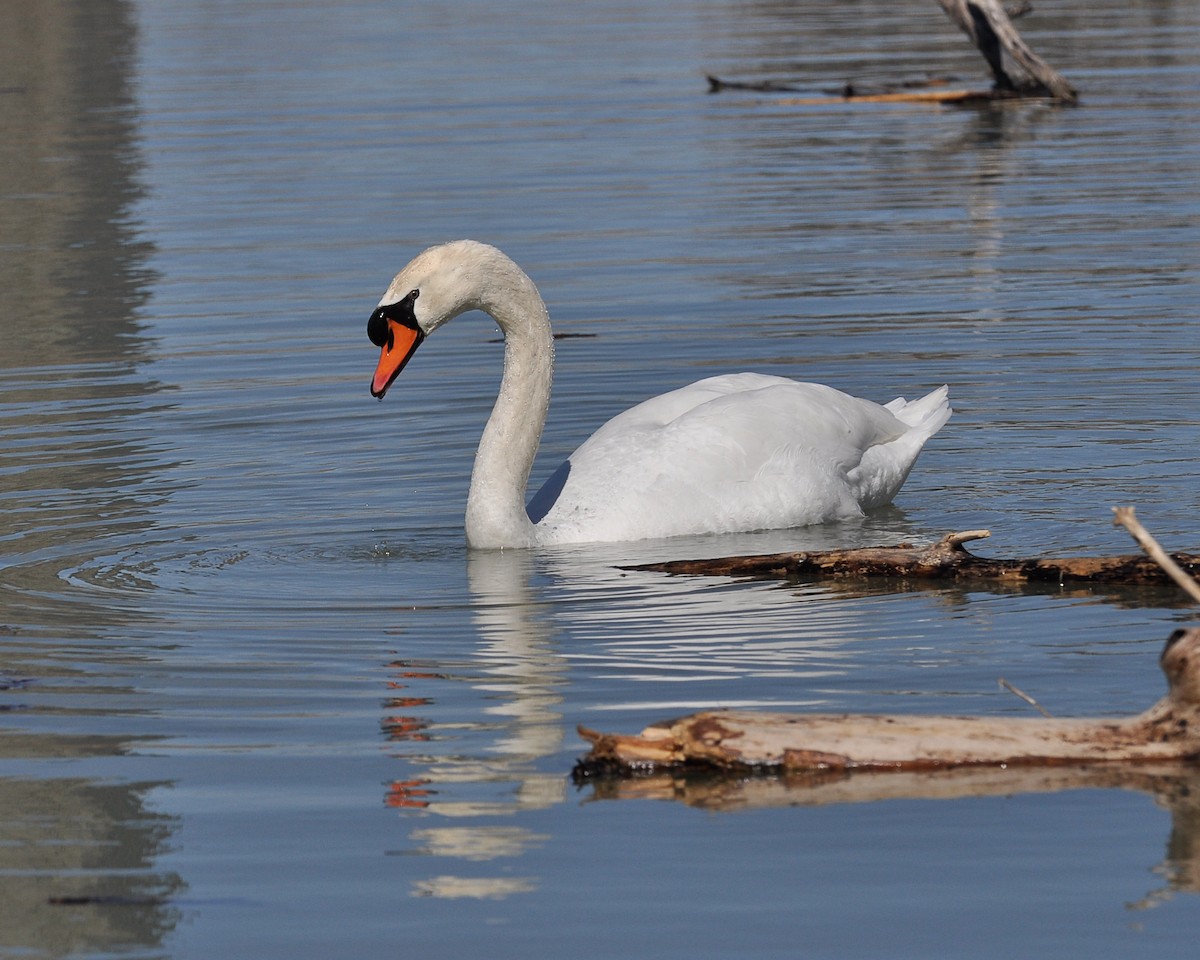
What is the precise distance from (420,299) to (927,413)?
2.78 meters

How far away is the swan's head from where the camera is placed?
943cm

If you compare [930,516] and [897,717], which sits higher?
[897,717]

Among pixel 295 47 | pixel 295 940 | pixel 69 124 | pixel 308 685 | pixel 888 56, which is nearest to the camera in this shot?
pixel 295 940

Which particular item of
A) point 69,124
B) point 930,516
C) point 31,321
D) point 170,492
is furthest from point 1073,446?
point 69,124

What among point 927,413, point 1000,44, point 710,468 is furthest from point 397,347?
point 1000,44

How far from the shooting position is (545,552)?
31.9 ft

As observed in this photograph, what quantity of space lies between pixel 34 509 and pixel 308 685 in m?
3.63

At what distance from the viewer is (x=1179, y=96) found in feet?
86.2

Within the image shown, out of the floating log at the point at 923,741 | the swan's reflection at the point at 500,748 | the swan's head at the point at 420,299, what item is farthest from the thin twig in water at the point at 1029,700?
the swan's head at the point at 420,299

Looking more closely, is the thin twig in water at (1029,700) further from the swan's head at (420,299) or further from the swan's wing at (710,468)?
the swan's head at (420,299)

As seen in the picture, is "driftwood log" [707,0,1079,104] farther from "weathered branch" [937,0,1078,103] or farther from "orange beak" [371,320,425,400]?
"orange beak" [371,320,425,400]

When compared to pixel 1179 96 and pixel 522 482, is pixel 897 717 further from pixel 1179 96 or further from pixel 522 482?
pixel 1179 96

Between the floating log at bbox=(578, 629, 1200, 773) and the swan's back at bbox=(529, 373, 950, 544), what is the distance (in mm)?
3570

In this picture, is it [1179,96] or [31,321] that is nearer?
[31,321]
